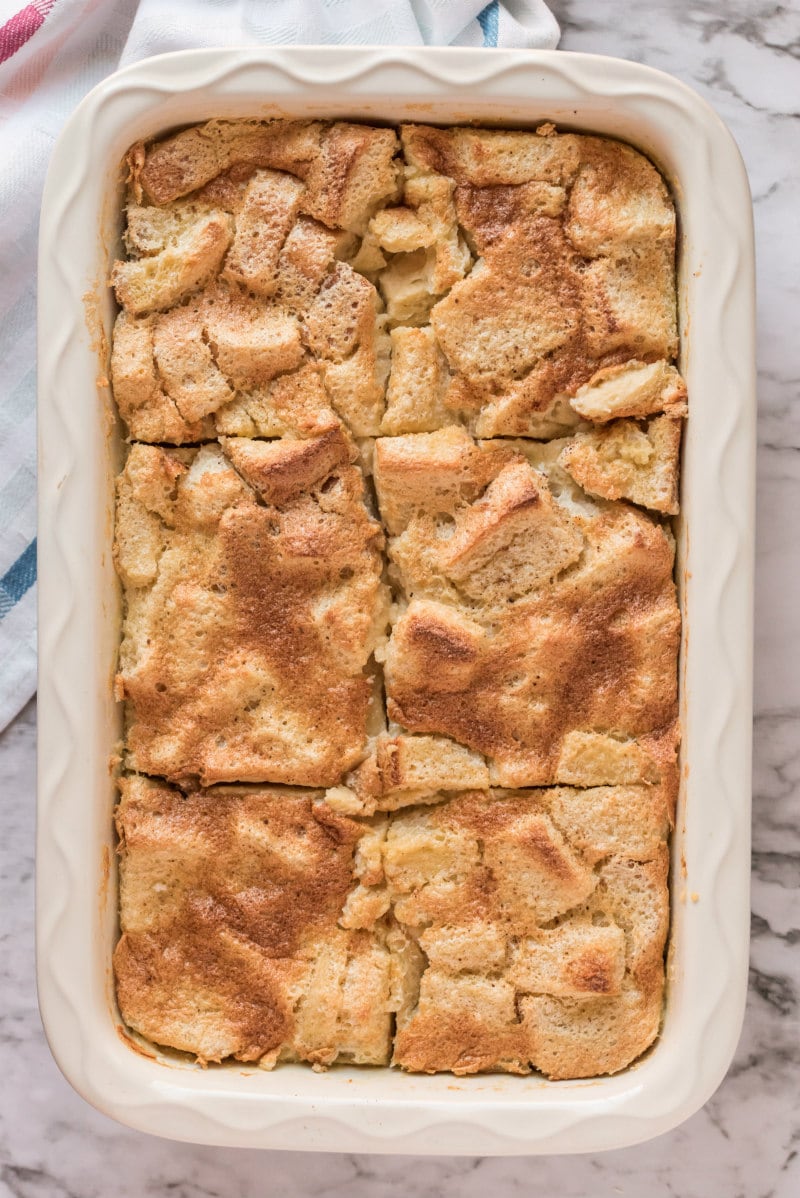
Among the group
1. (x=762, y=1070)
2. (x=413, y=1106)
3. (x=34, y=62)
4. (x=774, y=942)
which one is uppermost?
(x=34, y=62)

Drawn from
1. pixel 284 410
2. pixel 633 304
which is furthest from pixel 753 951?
pixel 284 410

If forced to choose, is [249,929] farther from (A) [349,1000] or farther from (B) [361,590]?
(B) [361,590]

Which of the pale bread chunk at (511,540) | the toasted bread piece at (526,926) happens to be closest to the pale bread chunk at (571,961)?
the toasted bread piece at (526,926)

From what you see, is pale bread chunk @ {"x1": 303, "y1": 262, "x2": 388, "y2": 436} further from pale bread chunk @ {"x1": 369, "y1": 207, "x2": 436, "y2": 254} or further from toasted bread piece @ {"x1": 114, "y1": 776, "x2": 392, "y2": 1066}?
toasted bread piece @ {"x1": 114, "y1": 776, "x2": 392, "y2": 1066}

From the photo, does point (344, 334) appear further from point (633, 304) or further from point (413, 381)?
point (633, 304)

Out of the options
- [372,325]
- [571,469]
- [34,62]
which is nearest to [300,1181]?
[571,469]

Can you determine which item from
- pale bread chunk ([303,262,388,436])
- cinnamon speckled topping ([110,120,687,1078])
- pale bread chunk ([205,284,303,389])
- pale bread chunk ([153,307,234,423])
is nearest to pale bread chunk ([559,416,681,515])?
cinnamon speckled topping ([110,120,687,1078])
